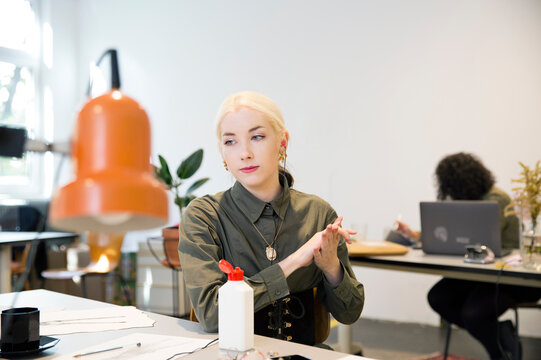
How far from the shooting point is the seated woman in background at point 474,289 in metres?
2.67

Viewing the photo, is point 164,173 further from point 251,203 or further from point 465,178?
point 251,203

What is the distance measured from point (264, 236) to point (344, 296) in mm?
295

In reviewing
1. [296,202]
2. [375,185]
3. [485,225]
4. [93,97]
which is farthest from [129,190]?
[375,185]

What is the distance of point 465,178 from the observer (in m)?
3.09

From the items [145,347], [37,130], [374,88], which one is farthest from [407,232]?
[37,130]

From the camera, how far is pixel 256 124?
1535 millimetres

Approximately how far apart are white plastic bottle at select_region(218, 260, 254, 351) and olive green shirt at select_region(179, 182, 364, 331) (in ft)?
0.77

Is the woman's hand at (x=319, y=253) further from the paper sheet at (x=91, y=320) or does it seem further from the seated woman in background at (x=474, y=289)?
the seated woman in background at (x=474, y=289)

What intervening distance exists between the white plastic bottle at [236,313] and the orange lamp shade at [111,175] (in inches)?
21.9

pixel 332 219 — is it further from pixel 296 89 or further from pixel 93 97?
pixel 296 89

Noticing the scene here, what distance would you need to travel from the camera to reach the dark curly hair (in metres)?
3.07

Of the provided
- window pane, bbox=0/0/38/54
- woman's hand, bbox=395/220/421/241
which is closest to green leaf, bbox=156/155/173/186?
woman's hand, bbox=395/220/421/241

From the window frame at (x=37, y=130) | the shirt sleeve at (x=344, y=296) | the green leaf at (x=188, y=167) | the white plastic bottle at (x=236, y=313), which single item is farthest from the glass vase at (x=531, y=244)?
the window frame at (x=37, y=130)

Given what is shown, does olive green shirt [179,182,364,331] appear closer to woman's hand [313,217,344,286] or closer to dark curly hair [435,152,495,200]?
woman's hand [313,217,344,286]
